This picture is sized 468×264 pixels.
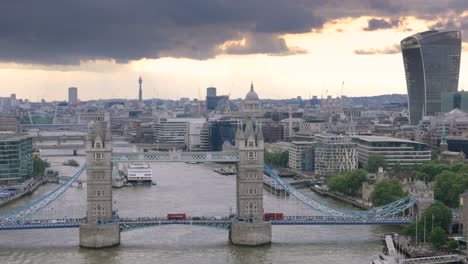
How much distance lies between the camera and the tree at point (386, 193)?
6016 cm

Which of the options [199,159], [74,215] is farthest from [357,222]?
[74,215]

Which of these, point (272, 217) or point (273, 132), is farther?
point (273, 132)

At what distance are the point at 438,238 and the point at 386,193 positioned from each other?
1385 cm

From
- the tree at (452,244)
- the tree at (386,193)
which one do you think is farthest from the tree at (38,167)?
the tree at (452,244)

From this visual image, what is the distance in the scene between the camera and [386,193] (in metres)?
60.7

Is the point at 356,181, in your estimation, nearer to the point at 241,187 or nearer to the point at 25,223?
the point at 241,187

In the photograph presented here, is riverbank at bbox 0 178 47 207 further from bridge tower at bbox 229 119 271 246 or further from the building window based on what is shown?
the building window

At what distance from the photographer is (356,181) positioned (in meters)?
72.9

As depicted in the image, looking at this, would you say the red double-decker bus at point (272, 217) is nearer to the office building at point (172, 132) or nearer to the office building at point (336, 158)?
the office building at point (336, 158)

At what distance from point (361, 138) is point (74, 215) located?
46.3 meters

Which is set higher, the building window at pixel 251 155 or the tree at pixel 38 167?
the building window at pixel 251 155

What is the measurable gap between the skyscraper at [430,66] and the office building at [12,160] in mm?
87524

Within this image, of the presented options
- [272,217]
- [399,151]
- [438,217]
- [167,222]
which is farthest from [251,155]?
[399,151]

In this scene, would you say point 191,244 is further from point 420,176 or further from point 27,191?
point 27,191
